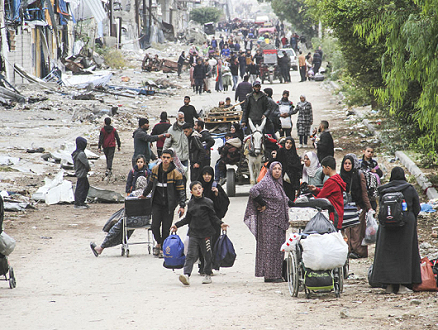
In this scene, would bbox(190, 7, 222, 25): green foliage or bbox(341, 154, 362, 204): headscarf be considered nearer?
bbox(341, 154, 362, 204): headscarf

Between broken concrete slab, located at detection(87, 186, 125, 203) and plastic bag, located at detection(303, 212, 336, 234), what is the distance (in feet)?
27.3

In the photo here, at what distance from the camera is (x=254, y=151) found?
13.7 meters

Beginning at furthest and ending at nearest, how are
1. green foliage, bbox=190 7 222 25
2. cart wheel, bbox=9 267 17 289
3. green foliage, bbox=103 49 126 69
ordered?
green foliage, bbox=190 7 222 25, green foliage, bbox=103 49 126 69, cart wheel, bbox=9 267 17 289

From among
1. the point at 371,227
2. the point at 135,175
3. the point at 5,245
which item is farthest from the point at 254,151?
the point at 5,245

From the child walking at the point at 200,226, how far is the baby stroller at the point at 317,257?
1456mm

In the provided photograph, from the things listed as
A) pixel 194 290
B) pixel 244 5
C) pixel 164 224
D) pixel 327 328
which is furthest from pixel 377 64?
pixel 244 5

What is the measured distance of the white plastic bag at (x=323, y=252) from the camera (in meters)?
7.02

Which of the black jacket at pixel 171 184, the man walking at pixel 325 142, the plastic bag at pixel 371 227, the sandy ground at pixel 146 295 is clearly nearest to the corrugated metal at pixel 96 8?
the sandy ground at pixel 146 295

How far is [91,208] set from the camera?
14.6 metres

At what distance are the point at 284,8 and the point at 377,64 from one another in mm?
45393

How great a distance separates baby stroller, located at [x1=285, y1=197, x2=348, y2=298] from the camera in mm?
7031

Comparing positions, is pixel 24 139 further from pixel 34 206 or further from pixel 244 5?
pixel 244 5

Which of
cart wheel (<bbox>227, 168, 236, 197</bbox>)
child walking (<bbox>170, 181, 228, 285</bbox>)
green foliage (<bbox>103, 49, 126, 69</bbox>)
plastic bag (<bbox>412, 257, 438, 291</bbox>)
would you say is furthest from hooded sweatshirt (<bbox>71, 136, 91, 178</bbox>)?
green foliage (<bbox>103, 49, 126, 69</bbox>)

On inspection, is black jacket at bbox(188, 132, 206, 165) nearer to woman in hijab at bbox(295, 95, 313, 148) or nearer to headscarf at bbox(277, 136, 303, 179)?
headscarf at bbox(277, 136, 303, 179)
